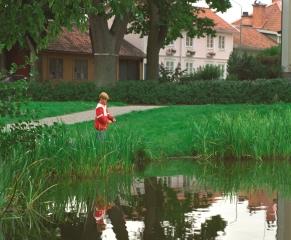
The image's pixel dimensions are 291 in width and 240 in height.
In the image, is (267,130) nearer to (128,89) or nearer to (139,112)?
(139,112)

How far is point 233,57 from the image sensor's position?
3869 cm

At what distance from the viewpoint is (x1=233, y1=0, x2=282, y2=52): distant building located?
7462 cm

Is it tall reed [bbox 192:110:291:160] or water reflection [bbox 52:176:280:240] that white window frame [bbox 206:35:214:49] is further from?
water reflection [bbox 52:176:280:240]

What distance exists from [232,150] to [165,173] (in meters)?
2.79

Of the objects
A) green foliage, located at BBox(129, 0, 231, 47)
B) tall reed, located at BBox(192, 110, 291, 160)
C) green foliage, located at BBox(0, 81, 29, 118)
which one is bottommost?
tall reed, located at BBox(192, 110, 291, 160)

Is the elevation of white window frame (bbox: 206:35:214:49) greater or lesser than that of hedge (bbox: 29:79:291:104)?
greater

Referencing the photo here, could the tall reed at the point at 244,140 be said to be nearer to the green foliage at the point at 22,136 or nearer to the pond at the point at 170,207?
the pond at the point at 170,207

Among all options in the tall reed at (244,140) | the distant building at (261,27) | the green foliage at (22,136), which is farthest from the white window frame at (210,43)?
the green foliage at (22,136)

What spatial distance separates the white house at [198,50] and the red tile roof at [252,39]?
8.54 ft

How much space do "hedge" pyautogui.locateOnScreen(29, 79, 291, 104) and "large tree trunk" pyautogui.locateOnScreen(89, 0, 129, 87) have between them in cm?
110

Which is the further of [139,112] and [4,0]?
[139,112]

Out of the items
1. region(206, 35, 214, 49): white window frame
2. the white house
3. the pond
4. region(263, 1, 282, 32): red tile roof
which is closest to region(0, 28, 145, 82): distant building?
the white house

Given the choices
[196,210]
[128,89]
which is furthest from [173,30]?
[196,210]

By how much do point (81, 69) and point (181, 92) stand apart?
2221cm
